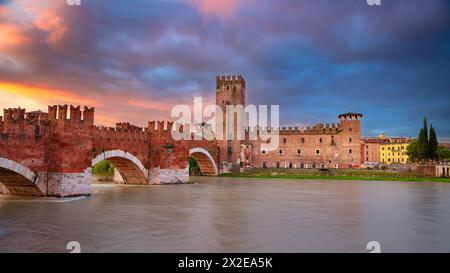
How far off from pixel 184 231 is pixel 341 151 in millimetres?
50657

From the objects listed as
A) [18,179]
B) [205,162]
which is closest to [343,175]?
[205,162]

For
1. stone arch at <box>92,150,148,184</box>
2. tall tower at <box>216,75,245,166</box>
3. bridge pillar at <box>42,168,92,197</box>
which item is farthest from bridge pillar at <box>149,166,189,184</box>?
tall tower at <box>216,75,245,166</box>

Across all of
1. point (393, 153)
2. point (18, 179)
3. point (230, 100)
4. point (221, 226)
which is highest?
point (230, 100)

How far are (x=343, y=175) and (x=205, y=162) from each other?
16267 mm

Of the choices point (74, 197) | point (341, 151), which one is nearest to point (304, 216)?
point (74, 197)

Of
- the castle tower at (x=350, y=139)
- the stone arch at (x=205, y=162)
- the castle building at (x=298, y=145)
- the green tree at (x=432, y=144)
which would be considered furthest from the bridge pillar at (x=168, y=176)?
the green tree at (x=432, y=144)

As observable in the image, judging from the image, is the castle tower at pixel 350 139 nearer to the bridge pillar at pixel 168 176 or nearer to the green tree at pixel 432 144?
the green tree at pixel 432 144

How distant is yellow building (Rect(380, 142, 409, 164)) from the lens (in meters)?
93.2

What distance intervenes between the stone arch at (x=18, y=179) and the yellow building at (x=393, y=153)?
88.1 metres

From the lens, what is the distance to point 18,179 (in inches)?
742

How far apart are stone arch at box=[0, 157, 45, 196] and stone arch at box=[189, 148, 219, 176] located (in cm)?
2389

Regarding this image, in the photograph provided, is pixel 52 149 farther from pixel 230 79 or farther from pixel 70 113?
pixel 230 79
